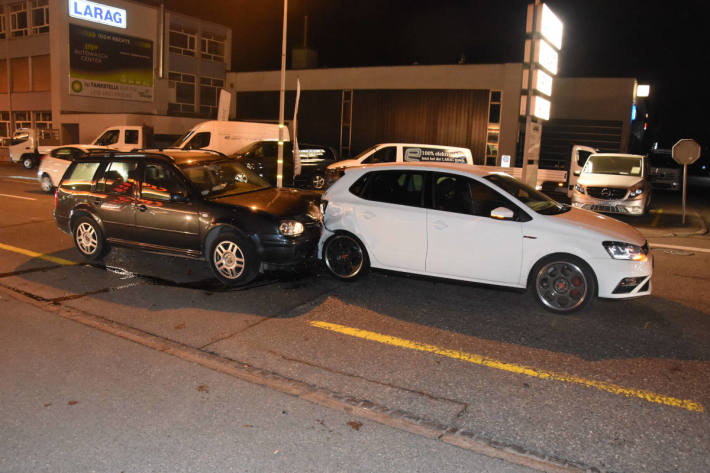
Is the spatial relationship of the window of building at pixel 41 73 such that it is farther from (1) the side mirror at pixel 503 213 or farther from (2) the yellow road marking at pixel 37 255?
(1) the side mirror at pixel 503 213

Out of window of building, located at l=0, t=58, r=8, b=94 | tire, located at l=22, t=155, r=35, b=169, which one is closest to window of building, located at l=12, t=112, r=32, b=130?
window of building, located at l=0, t=58, r=8, b=94

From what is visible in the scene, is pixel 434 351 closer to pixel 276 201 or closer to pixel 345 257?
pixel 345 257

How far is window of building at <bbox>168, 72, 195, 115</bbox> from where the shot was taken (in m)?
39.2

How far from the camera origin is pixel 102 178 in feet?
26.8

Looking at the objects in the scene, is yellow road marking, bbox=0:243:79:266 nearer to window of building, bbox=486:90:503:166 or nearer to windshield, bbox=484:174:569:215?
windshield, bbox=484:174:569:215

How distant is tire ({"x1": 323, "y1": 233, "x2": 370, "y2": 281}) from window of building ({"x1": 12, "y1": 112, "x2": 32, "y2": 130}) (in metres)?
37.4

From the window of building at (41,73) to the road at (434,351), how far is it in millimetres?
32641

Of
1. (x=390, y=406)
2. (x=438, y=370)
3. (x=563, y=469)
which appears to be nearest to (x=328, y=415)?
(x=390, y=406)

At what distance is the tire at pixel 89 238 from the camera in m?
8.17

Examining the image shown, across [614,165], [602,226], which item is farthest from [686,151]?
[602,226]

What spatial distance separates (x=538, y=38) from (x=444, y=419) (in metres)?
12.3

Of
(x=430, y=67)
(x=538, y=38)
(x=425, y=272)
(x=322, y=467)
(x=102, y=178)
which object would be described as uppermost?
(x=430, y=67)

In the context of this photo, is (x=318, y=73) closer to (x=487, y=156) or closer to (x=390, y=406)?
(x=487, y=156)

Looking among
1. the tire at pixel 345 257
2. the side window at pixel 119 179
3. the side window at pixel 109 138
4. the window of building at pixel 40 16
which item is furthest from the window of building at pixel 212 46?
the tire at pixel 345 257
